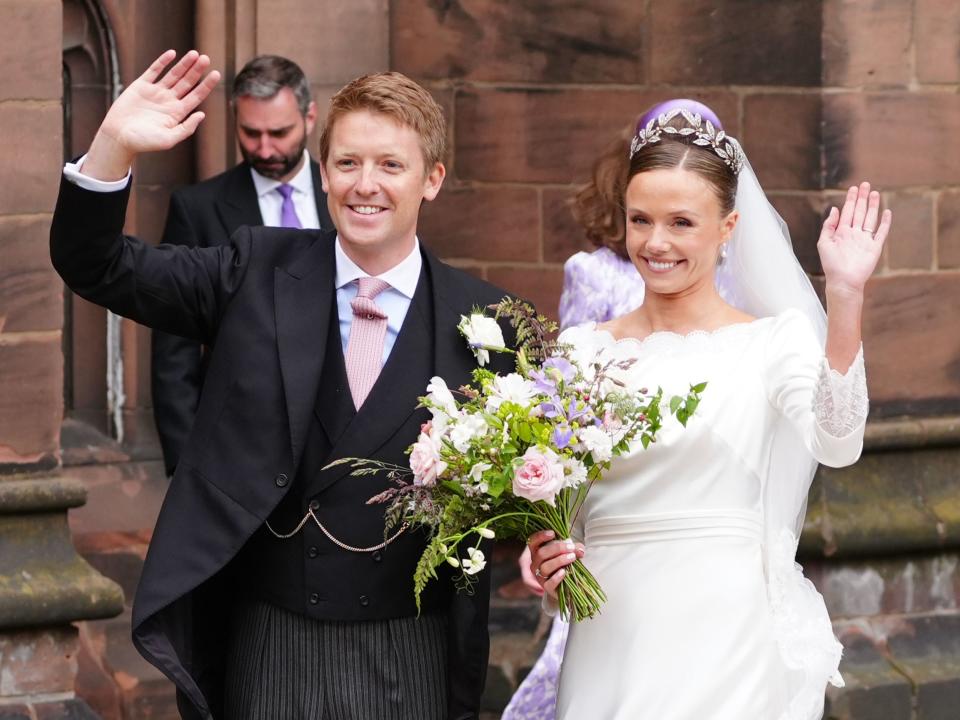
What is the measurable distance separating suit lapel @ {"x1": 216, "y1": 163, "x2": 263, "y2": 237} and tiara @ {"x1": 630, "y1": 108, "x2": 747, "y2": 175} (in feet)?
7.23

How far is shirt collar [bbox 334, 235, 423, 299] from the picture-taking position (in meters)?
3.98

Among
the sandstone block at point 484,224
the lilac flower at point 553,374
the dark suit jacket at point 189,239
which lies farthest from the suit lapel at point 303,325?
the sandstone block at point 484,224

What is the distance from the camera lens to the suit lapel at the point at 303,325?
12.5 ft

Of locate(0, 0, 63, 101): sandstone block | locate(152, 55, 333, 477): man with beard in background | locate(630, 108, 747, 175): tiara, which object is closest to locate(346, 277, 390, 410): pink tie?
locate(630, 108, 747, 175): tiara

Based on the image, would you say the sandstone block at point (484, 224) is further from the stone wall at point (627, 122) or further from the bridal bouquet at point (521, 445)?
the bridal bouquet at point (521, 445)

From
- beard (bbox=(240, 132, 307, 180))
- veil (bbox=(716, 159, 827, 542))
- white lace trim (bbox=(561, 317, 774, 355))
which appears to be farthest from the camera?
beard (bbox=(240, 132, 307, 180))

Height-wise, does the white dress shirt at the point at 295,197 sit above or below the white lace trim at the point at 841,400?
above

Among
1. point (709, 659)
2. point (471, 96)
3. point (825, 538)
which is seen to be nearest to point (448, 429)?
point (709, 659)

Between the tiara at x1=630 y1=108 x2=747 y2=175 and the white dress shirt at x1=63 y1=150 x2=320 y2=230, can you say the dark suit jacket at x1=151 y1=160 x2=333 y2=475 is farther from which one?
the tiara at x1=630 y1=108 x2=747 y2=175

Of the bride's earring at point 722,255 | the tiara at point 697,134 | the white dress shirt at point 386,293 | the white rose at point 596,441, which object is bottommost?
the white rose at point 596,441

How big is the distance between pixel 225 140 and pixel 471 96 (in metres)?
0.94

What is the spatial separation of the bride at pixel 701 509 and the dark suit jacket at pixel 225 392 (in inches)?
11.8

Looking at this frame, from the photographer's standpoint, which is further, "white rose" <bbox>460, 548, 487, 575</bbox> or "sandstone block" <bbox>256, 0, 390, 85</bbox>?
"sandstone block" <bbox>256, 0, 390, 85</bbox>

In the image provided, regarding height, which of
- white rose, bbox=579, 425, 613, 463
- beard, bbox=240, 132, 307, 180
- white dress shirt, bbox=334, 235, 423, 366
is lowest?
white rose, bbox=579, 425, 613, 463
